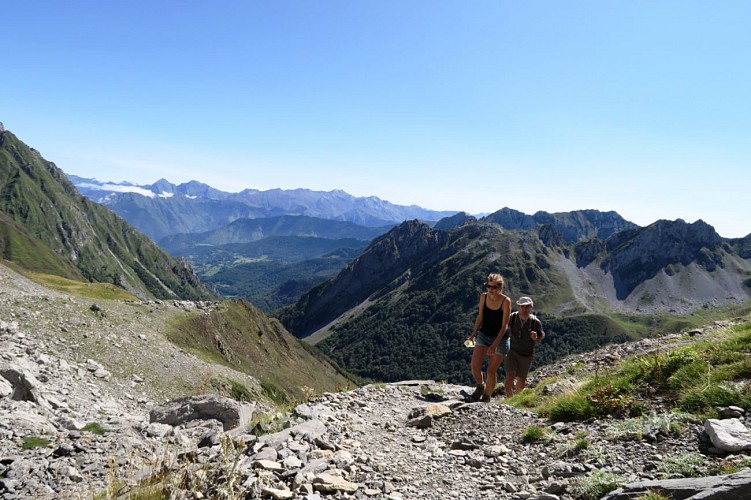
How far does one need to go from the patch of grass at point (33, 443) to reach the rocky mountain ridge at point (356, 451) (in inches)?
3.4

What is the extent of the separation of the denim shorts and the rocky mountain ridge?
209 centimetres

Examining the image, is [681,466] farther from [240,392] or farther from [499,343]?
[240,392]

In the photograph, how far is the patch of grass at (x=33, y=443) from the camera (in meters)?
11.9

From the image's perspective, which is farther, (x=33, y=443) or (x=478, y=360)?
(x=478, y=360)

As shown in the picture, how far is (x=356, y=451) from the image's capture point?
28.7ft

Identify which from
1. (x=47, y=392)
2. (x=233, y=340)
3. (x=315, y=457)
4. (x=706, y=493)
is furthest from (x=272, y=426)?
(x=233, y=340)

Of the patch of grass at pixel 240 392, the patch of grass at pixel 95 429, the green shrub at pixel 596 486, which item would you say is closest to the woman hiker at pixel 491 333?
the green shrub at pixel 596 486

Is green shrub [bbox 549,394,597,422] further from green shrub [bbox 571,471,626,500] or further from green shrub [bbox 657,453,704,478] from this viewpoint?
green shrub [bbox 571,471,626,500]

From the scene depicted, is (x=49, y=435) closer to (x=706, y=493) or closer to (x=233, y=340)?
(x=706, y=493)

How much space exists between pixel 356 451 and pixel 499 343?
271 inches

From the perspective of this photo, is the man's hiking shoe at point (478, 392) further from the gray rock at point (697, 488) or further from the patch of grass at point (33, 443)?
the patch of grass at point (33, 443)

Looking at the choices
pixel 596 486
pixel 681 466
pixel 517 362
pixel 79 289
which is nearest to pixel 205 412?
pixel 517 362

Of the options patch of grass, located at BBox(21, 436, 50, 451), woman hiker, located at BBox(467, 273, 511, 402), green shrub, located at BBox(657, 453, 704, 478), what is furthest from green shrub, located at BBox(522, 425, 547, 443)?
patch of grass, located at BBox(21, 436, 50, 451)

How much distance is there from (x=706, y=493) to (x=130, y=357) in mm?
39372
